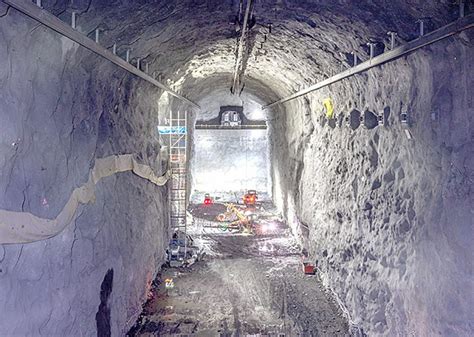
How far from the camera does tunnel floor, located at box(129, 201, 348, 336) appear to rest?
6.82 meters

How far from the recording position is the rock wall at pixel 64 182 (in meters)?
3.21

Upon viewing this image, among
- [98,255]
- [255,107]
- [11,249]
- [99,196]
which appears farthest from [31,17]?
[255,107]

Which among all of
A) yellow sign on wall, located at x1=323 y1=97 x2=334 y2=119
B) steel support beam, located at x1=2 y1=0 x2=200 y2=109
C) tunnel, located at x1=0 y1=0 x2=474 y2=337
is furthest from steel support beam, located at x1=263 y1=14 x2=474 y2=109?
steel support beam, located at x1=2 y1=0 x2=200 y2=109

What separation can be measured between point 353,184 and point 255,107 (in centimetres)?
1419

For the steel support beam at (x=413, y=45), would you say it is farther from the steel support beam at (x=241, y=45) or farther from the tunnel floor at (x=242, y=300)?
the tunnel floor at (x=242, y=300)

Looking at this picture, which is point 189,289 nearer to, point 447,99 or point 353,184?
point 353,184

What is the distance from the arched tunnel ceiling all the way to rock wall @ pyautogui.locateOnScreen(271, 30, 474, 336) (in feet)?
1.40

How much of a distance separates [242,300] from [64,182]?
469 centimetres

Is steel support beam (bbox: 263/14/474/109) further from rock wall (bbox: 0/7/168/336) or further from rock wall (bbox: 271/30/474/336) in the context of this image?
rock wall (bbox: 0/7/168/336)

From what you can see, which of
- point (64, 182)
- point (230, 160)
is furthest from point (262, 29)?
point (230, 160)

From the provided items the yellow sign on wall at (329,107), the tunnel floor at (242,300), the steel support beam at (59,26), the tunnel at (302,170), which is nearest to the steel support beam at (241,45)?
the tunnel at (302,170)

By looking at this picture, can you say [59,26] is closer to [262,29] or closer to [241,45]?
[262,29]

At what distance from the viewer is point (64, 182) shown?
4.21m

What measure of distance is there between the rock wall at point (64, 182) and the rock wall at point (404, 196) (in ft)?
11.3
